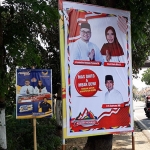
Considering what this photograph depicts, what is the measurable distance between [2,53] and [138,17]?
328 centimetres

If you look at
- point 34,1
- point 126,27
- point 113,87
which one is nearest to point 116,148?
point 113,87

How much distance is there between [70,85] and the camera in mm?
5285

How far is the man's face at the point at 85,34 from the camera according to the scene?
5.50 metres

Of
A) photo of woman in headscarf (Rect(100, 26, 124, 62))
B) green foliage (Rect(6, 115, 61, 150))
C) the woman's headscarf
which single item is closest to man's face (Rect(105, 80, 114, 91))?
photo of woman in headscarf (Rect(100, 26, 124, 62))

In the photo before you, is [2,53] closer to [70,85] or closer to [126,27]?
[70,85]

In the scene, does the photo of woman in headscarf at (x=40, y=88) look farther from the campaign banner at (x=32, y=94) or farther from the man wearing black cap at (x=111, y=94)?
the man wearing black cap at (x=111, y=94)

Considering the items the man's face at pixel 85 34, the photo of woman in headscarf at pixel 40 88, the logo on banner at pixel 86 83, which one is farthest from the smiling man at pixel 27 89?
→ the man's face at pixel 85 34

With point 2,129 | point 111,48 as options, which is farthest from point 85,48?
point 2,129

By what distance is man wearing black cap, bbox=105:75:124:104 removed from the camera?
574 centimetres

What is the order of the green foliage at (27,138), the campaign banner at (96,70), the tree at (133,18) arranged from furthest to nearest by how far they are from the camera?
the green foliage at (27,138) < the tree at (133,18) < the campaign banner at (96,70)

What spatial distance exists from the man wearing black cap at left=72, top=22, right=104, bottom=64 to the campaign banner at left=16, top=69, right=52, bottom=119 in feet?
3.16

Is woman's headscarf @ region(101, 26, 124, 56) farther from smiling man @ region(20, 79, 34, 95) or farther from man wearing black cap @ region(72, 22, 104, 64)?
smiling man @ region(20, 79, 34, 95)

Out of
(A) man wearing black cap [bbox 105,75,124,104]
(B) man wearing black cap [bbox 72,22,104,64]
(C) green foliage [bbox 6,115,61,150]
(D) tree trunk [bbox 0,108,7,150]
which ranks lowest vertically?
(C) green foliage [bbox 6,115,61,150]

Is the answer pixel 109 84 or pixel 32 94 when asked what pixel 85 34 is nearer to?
pixel 109 84
